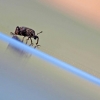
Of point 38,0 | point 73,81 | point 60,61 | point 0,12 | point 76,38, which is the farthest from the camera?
point 38,0

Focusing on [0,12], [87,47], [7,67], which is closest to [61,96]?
[7,67]

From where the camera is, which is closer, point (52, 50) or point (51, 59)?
point (51, 59)

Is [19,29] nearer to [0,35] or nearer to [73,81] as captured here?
[0,35]

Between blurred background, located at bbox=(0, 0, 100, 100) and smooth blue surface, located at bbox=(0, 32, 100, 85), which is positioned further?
smooth blue surface, located at bbox=(0, 32, 100, 85)

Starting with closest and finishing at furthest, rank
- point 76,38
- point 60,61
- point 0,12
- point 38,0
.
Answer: point 60,61 → point 0,12 → point 76,38 → point 38,0

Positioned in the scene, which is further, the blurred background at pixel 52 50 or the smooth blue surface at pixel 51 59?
the smooth blue surface at pixel 51 59

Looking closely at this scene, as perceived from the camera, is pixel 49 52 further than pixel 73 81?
Yes

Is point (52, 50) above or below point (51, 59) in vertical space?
above

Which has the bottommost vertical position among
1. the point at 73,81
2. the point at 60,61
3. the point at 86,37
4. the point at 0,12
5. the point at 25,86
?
the point at 25,86
